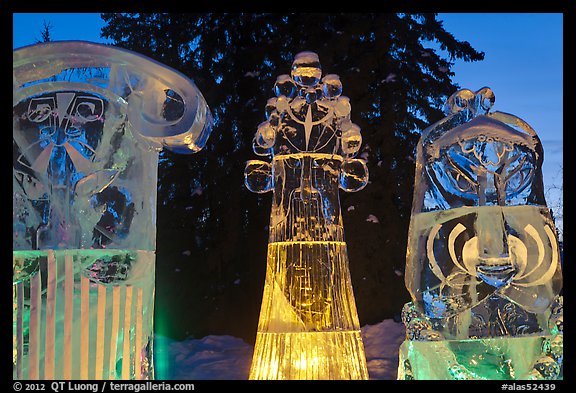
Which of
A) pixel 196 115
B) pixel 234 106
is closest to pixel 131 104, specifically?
pixel 196 115

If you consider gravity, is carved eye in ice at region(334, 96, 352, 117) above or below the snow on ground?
above

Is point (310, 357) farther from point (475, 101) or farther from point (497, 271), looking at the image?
point (475, 101)

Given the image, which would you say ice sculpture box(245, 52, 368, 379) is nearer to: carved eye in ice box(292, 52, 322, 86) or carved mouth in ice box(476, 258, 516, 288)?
carved eye in ice box(292, 52, 322, 86)

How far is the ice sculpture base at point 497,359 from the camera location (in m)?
2.41

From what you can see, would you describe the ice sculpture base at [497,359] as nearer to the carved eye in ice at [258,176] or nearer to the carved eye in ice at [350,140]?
the carved eye in ice at [350,140]

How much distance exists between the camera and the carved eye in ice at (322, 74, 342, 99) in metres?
3.27

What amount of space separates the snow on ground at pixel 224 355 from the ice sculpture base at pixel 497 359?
8.59ft

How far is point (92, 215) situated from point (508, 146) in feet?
4.68

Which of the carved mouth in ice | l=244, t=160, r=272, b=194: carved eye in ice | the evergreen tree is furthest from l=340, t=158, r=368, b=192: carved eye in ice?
the evergreen tree

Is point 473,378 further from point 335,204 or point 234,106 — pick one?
point 234,106

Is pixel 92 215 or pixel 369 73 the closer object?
pixel 92 215

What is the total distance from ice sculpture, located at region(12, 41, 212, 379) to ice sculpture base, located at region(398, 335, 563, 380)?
0.97 m

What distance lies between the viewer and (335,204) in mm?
3256

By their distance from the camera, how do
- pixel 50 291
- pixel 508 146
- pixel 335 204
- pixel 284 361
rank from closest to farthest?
pixel 50 291 → pixel 508 146 → pixel 284 361 → pixel 335 204
